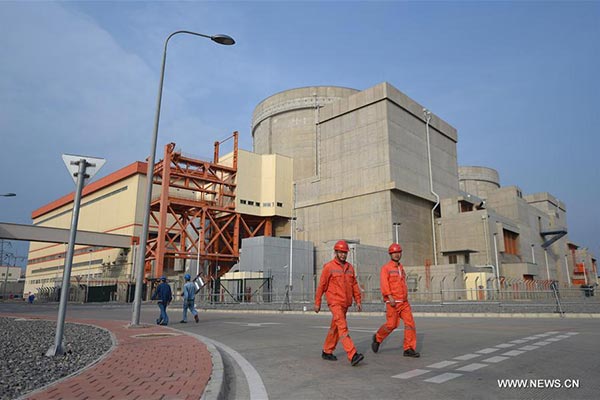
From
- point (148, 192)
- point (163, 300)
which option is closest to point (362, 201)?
point (163, 300)

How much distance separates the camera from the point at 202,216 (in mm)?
53812

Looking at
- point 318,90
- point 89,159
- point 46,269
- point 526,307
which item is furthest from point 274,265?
point 46,269

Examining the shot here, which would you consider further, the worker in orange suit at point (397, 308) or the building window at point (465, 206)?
the building window at point (465, 206)

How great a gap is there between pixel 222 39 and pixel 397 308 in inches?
391

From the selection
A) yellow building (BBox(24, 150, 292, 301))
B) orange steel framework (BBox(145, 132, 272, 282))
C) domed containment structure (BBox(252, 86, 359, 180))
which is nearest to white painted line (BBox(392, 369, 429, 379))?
orange steel framework (BBox(145, 132, 272, 282))

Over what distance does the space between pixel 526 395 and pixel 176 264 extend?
62.6 metres

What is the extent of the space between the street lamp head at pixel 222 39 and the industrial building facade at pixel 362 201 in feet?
94.4

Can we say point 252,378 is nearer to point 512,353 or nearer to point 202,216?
point 512,353

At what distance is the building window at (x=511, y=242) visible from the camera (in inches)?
2143

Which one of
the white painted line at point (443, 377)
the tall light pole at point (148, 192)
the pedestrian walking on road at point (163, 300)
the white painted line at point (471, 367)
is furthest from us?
the pedestrian walking on road at point (163, 300)

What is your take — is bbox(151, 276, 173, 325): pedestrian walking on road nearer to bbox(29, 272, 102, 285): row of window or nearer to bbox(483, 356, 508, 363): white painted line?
bbox(483, 356, 508, 363): white painted line

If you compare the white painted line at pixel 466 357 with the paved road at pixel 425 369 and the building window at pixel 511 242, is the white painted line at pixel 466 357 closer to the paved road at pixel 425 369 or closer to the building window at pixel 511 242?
the paved road at pixel 425 369

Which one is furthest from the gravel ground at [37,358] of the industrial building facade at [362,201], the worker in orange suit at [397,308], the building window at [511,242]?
the building window at [511,242]

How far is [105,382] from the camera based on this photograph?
461 centimetres
